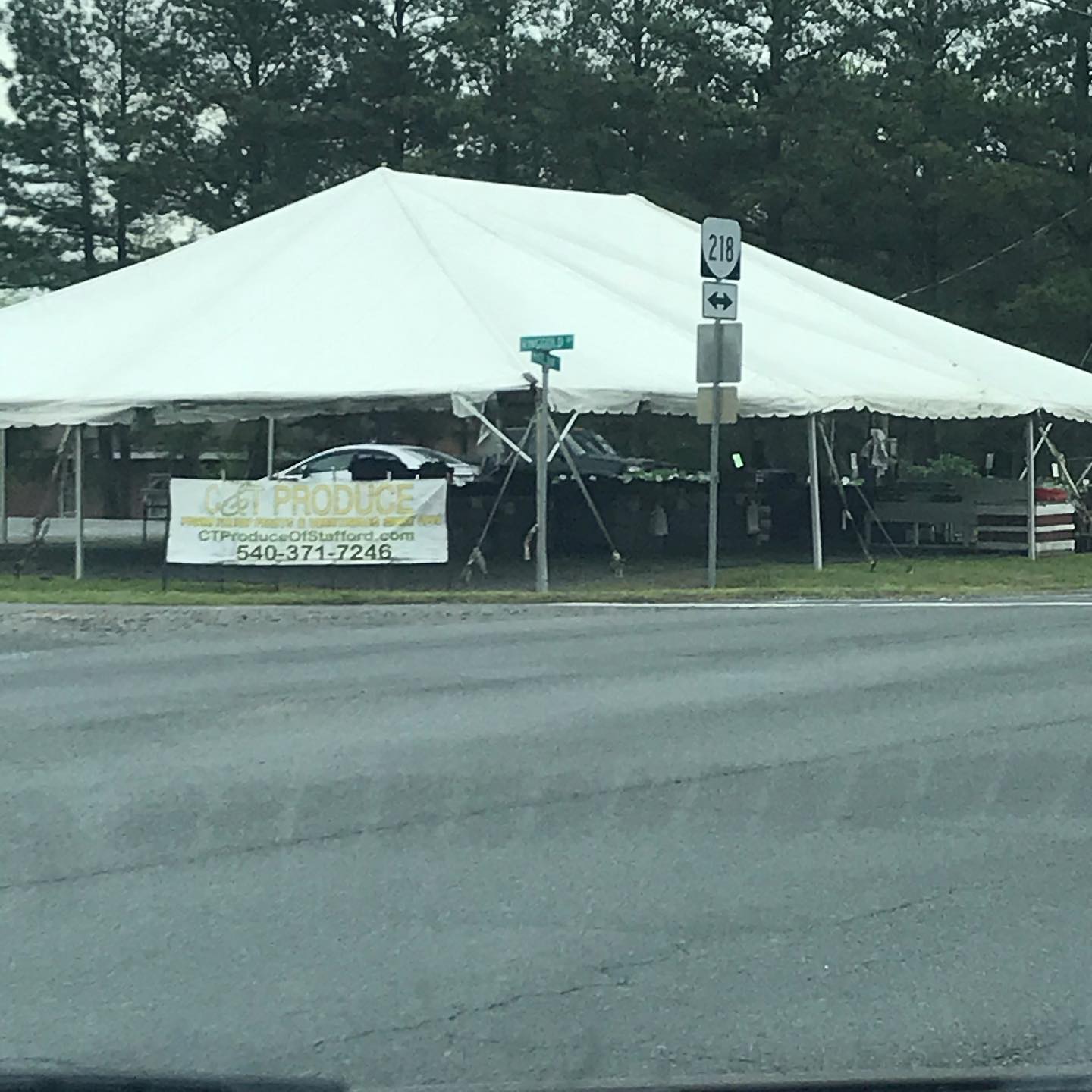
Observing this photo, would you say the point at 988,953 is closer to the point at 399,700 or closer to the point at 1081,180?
the point at 399,700

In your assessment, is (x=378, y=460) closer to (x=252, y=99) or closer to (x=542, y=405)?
(x=542, y=405)

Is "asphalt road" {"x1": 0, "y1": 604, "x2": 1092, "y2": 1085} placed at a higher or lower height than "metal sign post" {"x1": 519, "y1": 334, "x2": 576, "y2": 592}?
lower

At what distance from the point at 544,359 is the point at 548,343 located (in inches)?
10.2

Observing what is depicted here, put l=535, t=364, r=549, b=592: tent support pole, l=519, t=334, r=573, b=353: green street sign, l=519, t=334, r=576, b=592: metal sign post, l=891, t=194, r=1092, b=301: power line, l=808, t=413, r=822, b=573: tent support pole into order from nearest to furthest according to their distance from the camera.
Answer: l=519, t=334, r=573, b=353: green street sign, l=519, t=334, r=576, b=592: metal sign post, l=535, t=364, r=549, b=592: tent support pole, l=808, t=413, r=822, b=573: tent support pole, l=891, t=194, r=1092, b=301: power line

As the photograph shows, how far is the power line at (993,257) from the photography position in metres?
44.3

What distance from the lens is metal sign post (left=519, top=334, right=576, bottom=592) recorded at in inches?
763

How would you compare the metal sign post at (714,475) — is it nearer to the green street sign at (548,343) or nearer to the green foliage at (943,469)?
the green street sign at (548,343)

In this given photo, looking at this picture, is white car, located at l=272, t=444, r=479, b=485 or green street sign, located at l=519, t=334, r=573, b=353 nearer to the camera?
green street sign, located at l=519, t=334, r=573, b=353

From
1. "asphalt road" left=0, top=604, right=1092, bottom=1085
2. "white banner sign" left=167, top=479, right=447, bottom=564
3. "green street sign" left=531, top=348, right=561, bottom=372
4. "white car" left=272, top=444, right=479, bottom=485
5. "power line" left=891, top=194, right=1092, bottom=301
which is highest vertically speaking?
"power line" left=891, top=194, right=1092, bottom=301

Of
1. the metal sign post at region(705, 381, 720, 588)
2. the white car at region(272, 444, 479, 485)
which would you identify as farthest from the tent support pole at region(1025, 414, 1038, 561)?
the white car at region(272, 444, 479, 485)

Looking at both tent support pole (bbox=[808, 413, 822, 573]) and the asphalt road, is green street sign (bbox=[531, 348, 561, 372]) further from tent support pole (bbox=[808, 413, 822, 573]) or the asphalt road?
the asphalt road

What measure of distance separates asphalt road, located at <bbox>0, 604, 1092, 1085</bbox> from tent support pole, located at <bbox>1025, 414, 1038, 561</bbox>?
11.7m

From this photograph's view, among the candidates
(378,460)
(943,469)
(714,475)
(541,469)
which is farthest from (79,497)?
(943,469)

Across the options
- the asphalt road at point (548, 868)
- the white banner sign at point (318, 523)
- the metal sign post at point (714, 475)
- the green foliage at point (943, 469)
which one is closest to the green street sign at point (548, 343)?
the metal sign post at point (714, 475)
